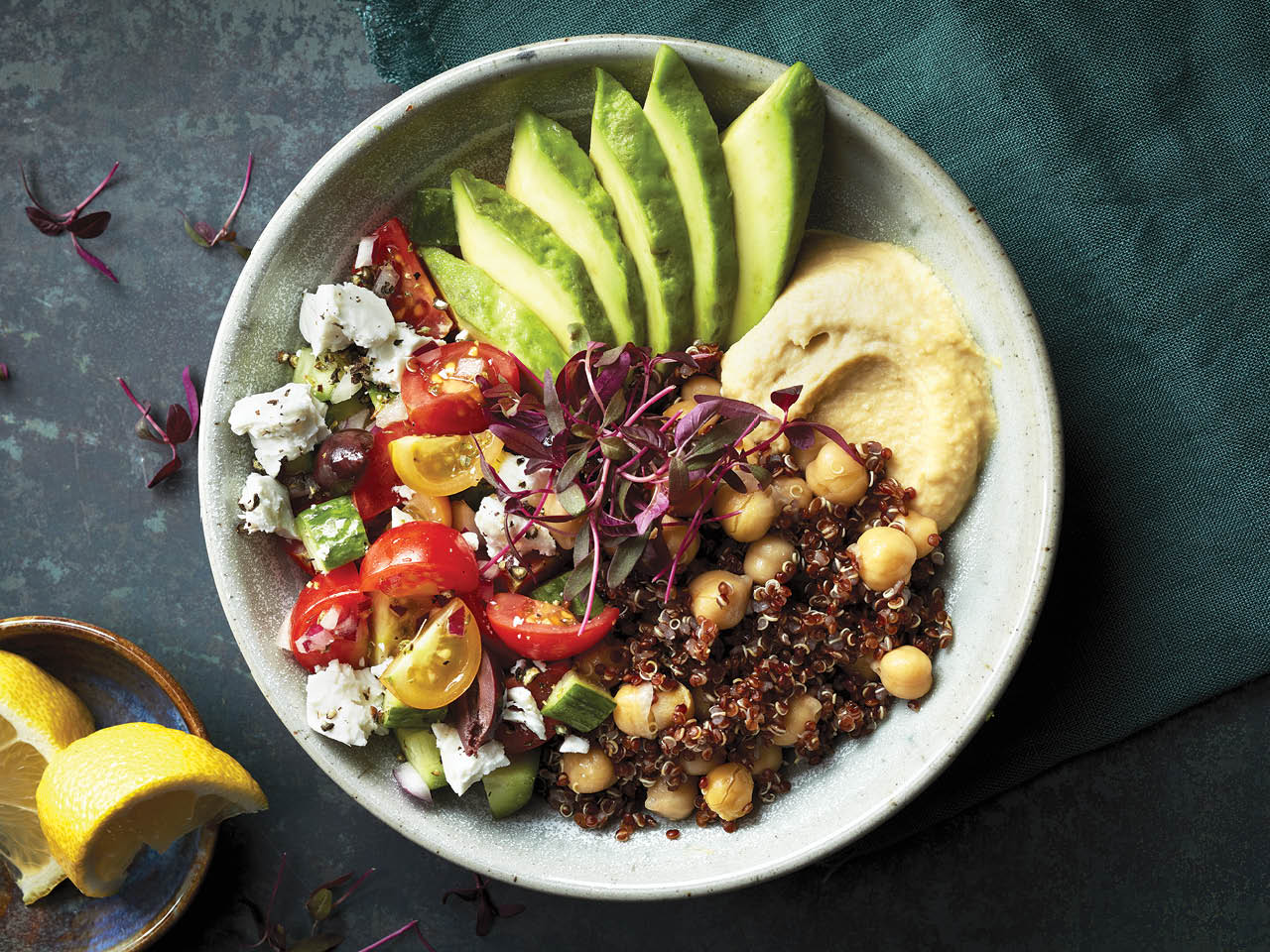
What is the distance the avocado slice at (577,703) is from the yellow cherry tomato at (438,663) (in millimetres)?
175

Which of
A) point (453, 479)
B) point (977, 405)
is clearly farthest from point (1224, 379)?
point (453, 479)

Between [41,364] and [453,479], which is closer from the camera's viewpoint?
[453,479]

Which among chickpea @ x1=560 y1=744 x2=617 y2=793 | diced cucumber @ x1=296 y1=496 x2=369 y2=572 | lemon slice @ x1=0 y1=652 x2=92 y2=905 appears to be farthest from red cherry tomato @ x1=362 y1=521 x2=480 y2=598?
lemon slice @ x1=0 y1=652 x2=92 y2=905

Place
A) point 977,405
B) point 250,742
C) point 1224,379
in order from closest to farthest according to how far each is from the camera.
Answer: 1. point 977,405
2. point 1224,379
3. point 250,742

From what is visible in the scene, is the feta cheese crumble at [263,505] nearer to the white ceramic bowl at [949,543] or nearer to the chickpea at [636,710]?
the white ceramic bowl at [949,543]

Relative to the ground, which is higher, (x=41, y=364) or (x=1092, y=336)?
(x=41, y=364)

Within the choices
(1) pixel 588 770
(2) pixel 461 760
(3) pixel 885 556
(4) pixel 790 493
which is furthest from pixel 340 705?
(3) pixel 885 556

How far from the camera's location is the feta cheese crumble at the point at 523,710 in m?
1.96

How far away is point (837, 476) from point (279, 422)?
43.4 inches

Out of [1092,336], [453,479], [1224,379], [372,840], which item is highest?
[453,479]

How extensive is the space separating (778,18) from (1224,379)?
133 cm

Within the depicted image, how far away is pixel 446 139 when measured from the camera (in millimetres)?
2092

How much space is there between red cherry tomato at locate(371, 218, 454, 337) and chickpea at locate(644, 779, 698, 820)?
106 centimetres

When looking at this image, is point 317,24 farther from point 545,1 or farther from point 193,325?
point 193,325
